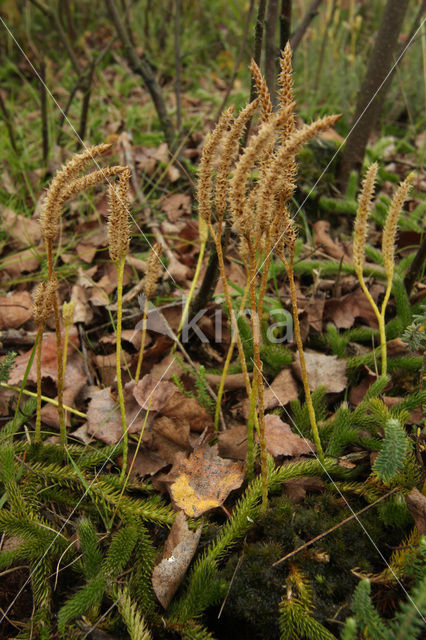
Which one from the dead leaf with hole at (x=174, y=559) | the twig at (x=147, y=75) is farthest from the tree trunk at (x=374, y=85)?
the dead leaf with hole at (x=174, y=559)

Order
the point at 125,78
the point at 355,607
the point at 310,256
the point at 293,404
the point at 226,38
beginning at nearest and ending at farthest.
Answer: the point at 355,607, the point at 293,404, the point at 310,256, the point at 125,78, the point at 226,38

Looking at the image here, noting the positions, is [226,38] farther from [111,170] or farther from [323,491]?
[323,491]

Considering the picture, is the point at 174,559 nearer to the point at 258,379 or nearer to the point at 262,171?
the point at 258,379

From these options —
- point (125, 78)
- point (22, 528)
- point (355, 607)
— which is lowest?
point (22, 528)

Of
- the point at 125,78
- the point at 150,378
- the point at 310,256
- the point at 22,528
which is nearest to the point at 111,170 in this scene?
the point at 150,378

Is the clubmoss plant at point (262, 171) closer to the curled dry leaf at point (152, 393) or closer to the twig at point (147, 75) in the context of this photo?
the curled dry leaf at point (152, 393)

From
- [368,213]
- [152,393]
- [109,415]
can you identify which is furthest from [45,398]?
[368,213]

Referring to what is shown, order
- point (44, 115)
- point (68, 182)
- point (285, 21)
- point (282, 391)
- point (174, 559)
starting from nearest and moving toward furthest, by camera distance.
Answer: point (68, 182), point (174, 559), point (282, 391), point (285, 21), point (44, 115)
